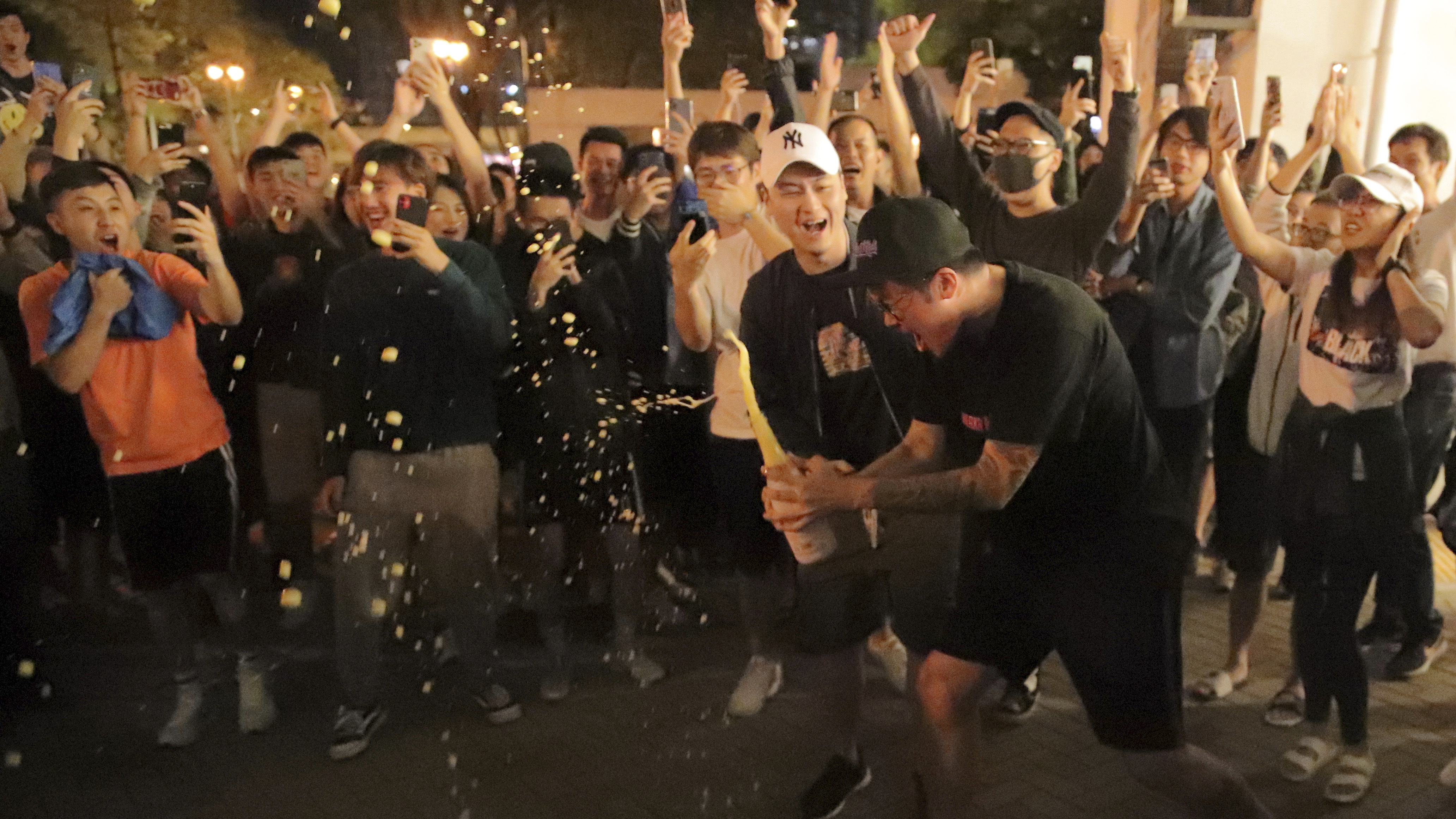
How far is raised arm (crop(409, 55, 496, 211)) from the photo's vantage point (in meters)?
3.79

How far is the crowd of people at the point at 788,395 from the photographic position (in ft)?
7.79

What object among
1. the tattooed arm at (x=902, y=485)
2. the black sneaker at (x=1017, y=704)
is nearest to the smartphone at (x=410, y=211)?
the tattooed arm at (x=902, y=485)

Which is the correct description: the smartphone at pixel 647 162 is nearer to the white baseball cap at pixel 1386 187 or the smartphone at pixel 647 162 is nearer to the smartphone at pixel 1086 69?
the white baseball cap at pixel 1386 187

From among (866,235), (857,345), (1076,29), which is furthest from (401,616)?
(1076,29)

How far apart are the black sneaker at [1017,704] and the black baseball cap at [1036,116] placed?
5.64 ft

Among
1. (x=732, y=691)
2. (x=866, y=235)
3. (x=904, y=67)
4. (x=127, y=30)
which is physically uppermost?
(x=127, y=30)

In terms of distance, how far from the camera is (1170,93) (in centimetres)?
421

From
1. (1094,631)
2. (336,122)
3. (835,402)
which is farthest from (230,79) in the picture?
(1094,631)

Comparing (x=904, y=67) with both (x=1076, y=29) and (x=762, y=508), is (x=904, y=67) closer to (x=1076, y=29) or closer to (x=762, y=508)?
(x=762, y=508)

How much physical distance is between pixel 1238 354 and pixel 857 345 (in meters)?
1.60

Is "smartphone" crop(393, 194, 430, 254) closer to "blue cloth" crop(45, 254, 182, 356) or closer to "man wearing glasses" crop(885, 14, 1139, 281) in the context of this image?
"blue cloth" crop(45, 254, 182, 356)

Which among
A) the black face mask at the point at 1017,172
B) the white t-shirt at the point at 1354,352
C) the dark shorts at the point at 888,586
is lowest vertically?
the dark shorts at the point at 888,586

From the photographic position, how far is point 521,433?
11.8ft

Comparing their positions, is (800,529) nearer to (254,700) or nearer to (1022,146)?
(1022,146)
